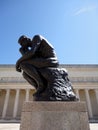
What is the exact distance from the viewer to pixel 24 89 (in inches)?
1812

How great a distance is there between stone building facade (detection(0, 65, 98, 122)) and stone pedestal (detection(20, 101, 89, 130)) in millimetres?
36403

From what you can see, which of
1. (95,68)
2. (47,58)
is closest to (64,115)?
(47,58)

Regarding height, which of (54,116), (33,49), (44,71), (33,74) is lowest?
(54,116)

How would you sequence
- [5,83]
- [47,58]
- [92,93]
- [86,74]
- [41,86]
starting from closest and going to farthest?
[41,86] → [47,58] → [5,83] → [92,93] → [86,74]

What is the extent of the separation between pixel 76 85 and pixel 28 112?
42900 millimetres

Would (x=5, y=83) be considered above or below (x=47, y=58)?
above

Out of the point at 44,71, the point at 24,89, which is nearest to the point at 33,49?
the point at 44,71

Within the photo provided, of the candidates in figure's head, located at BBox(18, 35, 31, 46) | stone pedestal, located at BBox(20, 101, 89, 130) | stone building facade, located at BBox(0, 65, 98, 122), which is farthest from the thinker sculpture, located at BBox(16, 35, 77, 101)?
stone building facade, located at BBox(0, 65, 98, 122)

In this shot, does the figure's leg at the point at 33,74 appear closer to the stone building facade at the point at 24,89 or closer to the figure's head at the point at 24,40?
the figure's head at the point at 24,40

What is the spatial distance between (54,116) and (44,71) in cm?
165

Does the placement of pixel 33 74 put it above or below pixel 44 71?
below

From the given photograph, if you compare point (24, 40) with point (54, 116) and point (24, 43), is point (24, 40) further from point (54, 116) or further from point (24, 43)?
point (54, 116)

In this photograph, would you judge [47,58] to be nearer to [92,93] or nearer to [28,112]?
[28,112]

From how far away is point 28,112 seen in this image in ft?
12.7
